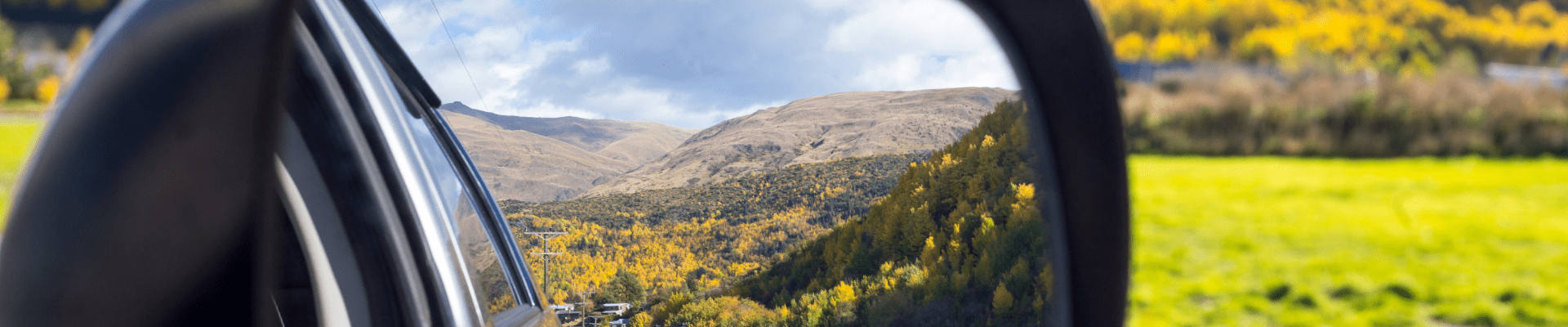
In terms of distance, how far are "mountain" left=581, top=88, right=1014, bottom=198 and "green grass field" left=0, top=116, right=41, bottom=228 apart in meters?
0.58

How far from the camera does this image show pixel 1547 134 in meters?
21.9

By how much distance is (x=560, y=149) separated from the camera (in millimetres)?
1068

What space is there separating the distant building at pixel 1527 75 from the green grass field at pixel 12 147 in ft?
104

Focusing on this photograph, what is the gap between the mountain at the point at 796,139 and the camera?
1.11 meters

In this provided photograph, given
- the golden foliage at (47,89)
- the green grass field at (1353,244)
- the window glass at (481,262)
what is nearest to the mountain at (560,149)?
the window glass at (481,262)

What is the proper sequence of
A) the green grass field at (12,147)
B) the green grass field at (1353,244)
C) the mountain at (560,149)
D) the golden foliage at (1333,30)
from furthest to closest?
1. the golden foliage at (1333,30)
2. the green grass field at (1353,244)
3. the mountain at (560,149)
4. the green grass field at (12,147)

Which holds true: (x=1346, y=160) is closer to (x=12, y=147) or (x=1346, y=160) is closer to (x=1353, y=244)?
(x=1353, y=244)

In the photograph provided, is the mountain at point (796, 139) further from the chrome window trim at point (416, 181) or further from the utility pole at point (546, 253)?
the chrome window trim at point (416, 181)

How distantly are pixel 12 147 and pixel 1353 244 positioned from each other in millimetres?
15882

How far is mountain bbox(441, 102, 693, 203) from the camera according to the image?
3.47ft

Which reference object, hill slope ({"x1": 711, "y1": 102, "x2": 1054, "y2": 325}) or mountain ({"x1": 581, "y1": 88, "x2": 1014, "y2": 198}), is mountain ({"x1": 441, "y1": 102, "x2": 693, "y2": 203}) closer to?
mountain ({"x1": 581, "y1": 88, "x2": 1014, "y2": 198})

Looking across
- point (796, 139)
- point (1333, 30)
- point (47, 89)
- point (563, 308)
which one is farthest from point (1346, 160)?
point (47, 89)

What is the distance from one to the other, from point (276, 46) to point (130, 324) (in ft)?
0.71

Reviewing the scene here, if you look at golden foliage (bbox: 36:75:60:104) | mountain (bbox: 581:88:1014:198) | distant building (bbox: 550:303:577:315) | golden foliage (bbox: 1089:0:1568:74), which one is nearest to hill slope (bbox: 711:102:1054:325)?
mountain (bbox: 581:88:1014:198)
